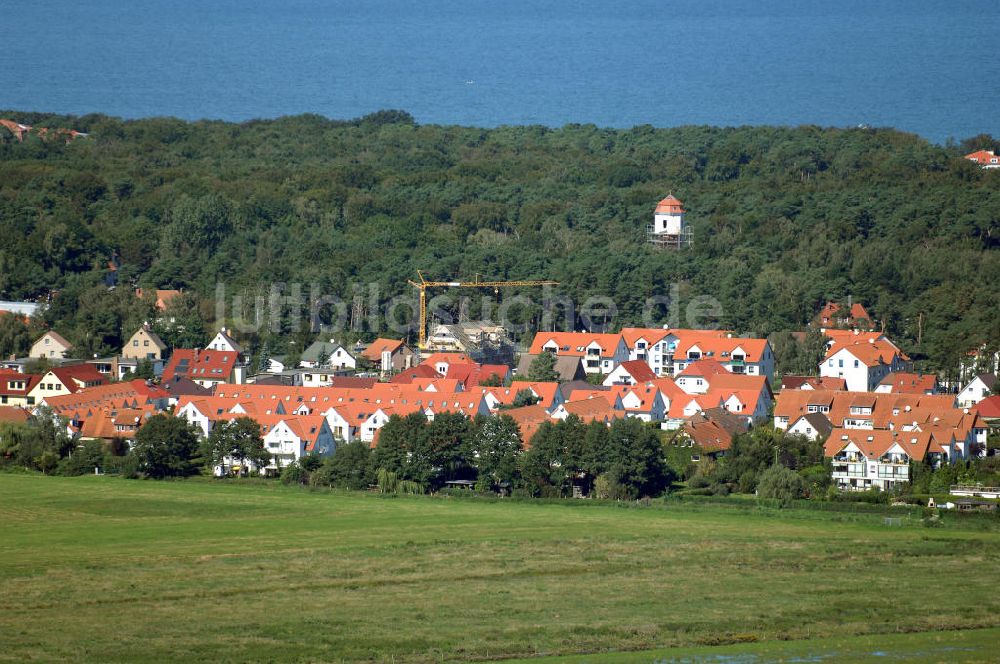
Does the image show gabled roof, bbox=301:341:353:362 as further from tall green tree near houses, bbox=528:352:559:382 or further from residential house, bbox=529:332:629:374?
tall green tree near houses, bbox=528:352:559:382

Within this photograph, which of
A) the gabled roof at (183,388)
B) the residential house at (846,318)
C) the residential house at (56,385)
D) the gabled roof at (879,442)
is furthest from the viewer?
the residential house at (846,318)

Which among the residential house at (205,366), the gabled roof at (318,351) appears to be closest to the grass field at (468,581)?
the residential house at (205,366)

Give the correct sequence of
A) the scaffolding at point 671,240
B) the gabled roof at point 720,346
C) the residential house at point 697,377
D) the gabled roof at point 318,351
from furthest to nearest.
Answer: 1. the scaffolding at point 671,240
2. the gabled roof at point 318,351
3. the gabled roof at point 720,346
4. the residential house at point 697,377

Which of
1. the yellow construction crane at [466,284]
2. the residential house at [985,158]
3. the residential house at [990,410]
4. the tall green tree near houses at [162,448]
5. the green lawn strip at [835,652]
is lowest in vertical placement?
→ the green lawn strip at [835,652]

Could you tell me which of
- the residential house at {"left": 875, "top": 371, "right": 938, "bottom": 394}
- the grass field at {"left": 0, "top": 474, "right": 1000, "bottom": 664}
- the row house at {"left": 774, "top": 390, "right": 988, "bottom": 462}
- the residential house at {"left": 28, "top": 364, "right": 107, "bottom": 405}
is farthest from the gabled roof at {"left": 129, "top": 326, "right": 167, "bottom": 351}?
the residential house at {"left": 875, "top": 371, "right": 938, "bottom": 394}

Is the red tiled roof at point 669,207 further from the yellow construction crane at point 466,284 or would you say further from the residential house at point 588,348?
the residential house at point 588,348

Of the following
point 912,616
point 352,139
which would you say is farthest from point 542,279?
point 352,139

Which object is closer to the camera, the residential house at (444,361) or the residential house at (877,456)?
the residential house at (877,456)

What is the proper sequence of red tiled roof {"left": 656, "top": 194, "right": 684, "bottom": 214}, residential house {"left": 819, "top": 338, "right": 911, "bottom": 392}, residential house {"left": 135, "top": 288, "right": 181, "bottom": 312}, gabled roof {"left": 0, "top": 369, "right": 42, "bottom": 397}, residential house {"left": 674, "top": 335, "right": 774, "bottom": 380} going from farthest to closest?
1. red tiled roof {"left": 656, "top": 194, "right": 684, "bottom": 214}
2. residential house {"left": 135, "top": 288, "right": 181, "bottom": 312}
3. residential house {"left": 674, "top": 335, "right": 774, "bottom": 380}
4. residential house {"left": 819, "top": 338, "right": 911, "bottom": 392}
5. gabled roof {"left": 0, "top": 369, "right": 42, "bottom": 397}
